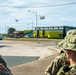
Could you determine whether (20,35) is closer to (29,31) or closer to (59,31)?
(29,31)

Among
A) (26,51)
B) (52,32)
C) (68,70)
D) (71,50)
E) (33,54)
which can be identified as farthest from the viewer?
(52,32)

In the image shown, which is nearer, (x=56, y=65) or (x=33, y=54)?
(x=56, y=65)

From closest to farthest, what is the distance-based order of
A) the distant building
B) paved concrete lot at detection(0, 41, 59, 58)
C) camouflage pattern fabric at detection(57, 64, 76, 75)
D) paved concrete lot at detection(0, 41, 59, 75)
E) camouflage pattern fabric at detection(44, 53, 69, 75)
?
1. camouflage pattern fabric at detection(57, 64, 76, 75)
2. camouflage pattern fabric at detection(44, 53, 69, 75)
3. paved concrete lot at detection(0, 41, 59, 75)
4. paved concrete lot at detection(0, 41, 59, 58)
5. the distant building

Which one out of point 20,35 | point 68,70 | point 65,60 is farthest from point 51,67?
point 20,35

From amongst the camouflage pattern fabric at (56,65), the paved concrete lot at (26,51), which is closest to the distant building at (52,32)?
the paved concrete lot at (26,51)

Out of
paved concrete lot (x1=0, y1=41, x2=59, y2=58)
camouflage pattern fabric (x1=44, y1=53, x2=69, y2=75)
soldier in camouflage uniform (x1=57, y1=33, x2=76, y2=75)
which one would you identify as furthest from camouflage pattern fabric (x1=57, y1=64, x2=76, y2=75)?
paved concrete lot (x1=0, y1=41, x2=59, y2=58)

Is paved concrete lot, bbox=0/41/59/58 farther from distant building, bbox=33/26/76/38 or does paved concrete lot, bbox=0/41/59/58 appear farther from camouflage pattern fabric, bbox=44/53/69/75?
distant building, bbox=33/26/76/38

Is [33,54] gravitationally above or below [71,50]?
below

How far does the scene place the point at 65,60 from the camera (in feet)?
11.1

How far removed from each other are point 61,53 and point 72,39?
0.78 m

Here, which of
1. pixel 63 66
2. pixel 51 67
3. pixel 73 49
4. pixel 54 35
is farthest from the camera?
pixel 54 35

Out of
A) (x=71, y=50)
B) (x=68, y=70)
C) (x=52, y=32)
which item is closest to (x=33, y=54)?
(x=68, y=70)

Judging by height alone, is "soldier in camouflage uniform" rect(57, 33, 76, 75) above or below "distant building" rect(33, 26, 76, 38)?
above

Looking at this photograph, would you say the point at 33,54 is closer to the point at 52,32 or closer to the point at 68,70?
the point at 68,70
